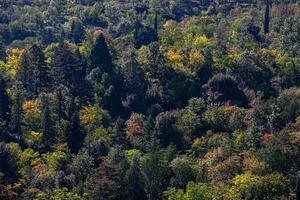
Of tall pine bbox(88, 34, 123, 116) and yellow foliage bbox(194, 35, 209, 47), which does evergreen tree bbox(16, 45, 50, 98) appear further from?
yellow foliage bbox(194, 35, 209, 47)

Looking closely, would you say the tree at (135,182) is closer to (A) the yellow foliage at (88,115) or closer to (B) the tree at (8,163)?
(B) the tree at (8,163)

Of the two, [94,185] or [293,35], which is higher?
[293,35]

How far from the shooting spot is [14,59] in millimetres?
120500

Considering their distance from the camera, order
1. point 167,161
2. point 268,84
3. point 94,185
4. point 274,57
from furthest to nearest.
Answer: point 274,57 → point 268,84 → point 167,161 → point 94,185

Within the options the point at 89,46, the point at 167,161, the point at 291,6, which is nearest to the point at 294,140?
the point at 167,161

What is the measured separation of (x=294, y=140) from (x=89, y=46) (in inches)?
2256

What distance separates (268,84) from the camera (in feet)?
356

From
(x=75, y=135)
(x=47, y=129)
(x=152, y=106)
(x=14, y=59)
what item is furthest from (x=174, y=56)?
(x=14, y=59)

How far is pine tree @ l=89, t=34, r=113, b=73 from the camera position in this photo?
112 m

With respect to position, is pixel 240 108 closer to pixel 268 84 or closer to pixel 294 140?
pixel 268 84

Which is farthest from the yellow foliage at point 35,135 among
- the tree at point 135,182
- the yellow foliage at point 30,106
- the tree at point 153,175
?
the tree at point 153,175

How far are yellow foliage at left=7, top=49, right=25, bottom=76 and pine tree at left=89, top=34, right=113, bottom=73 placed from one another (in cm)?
1376

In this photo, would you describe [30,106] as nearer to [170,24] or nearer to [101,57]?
[101,57]

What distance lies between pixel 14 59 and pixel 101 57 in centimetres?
1997
